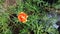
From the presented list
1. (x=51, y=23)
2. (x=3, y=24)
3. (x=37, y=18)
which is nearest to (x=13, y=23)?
(x=3, y=24)

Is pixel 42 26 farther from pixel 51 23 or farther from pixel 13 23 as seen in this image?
pixel 13 23

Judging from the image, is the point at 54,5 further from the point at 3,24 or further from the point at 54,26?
the point at 3,24

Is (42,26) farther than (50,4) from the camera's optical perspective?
No

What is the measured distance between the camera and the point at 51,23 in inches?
91.8

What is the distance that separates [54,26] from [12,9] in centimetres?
54

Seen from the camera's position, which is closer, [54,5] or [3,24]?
[3,24]

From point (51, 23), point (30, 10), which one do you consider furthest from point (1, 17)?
point (51, 23)

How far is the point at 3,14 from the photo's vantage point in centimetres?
231

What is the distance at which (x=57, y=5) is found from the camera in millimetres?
2389

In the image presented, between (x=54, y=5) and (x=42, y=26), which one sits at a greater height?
(x=54, y=5)

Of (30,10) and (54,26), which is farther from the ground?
(30,10)

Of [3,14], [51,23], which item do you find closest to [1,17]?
[3,14]

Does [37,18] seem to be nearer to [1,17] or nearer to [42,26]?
[42,26]

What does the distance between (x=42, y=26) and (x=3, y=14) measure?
474mm
